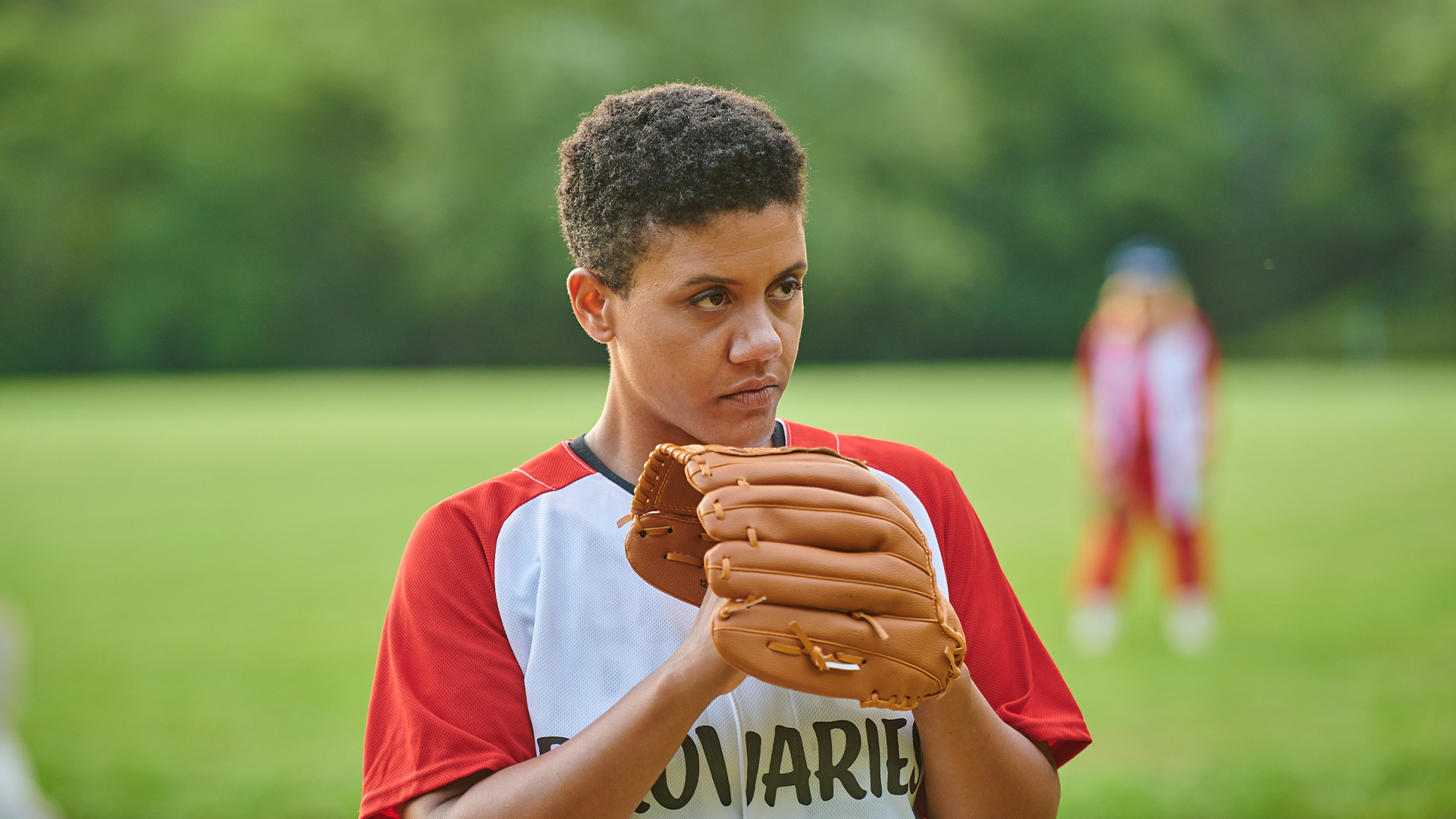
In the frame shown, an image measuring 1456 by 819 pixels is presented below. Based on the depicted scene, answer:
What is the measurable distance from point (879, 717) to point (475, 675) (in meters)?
0.41

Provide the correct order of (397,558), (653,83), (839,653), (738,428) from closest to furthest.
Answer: (839,653) < (738,428) < (397,558) < (653,83)

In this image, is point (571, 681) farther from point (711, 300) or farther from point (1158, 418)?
point (1158, 418)

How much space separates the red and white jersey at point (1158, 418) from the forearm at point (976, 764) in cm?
528

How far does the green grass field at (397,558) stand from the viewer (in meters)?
4.39

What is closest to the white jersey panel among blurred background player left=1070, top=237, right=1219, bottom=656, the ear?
the ear

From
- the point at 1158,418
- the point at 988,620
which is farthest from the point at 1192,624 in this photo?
the point at 988,620

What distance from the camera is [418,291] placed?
108 feet

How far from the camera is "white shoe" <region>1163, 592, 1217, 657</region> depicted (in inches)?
253

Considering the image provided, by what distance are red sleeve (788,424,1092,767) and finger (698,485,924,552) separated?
0.65 ft

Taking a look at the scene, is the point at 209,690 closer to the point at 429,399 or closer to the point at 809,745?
the point at 809,745

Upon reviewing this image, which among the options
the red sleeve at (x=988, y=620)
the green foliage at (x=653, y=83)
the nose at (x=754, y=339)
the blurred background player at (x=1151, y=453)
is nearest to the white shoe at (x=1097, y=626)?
the blurred background player at (x=1151, y=453)

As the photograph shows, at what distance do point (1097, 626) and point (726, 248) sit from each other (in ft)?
18.7

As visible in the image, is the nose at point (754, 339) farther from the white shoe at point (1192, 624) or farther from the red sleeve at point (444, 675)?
the white shoe at point (1192, 624)

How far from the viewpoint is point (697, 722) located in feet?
3.99
